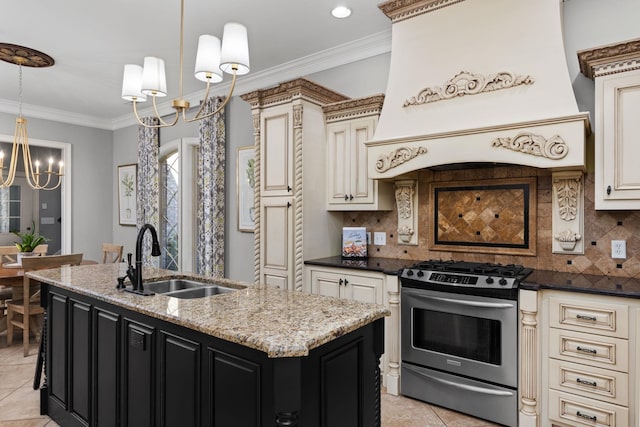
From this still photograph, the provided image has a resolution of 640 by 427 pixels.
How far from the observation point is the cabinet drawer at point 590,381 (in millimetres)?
2193

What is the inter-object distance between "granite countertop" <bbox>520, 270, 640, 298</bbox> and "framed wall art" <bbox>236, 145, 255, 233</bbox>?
300 centimetres

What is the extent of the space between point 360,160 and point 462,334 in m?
1.65

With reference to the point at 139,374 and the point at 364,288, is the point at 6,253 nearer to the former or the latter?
the point at 139,374

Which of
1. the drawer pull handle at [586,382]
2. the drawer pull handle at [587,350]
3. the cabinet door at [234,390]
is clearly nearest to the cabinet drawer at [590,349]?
the drawer pull handle at [587,350]

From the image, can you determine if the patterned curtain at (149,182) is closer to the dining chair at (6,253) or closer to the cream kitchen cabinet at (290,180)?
the dining chair at (6,253)

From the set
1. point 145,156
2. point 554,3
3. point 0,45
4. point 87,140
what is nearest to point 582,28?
Answer: point 554,3

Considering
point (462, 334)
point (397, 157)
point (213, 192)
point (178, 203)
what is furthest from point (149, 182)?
point (462, 334)

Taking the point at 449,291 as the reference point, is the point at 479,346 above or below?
below

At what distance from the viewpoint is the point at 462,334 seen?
2684 millimetres

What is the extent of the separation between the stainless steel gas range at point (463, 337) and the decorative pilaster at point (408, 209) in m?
0.51

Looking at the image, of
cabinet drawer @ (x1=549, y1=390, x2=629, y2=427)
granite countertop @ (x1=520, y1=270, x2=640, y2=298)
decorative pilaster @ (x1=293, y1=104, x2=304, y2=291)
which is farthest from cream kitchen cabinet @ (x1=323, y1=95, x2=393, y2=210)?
cabinet drawer @ (x1=549, y1=390, x2=629, y2=427)

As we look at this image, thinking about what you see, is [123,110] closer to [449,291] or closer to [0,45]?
[0,45]

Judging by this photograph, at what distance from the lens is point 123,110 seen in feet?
19.9

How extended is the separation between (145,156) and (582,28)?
5329 mm
